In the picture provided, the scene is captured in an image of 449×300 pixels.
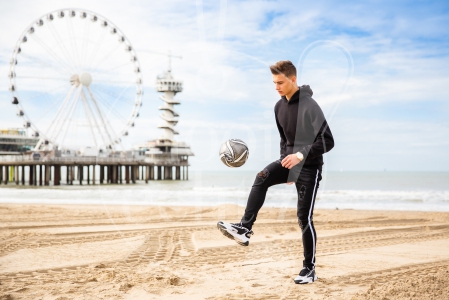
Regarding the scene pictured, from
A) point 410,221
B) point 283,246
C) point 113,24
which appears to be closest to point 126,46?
point 113,24

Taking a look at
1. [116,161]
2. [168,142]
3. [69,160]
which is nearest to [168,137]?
[168,142]

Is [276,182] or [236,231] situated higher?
[276,182]

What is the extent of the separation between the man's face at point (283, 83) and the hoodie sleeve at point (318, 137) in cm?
31

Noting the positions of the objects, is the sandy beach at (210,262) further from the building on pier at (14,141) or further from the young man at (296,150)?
the building on pier at (14,141)

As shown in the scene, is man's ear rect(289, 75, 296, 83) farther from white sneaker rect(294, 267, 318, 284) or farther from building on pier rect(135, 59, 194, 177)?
building on pier rect(135, 59, 194, 177)

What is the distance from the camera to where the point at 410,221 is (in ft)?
37.1

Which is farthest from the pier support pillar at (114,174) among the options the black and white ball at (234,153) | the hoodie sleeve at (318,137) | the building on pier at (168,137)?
the hoodie sleeve at (318,137)

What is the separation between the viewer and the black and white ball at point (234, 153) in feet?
14.9

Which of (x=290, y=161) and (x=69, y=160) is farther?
(x=69, y=160)

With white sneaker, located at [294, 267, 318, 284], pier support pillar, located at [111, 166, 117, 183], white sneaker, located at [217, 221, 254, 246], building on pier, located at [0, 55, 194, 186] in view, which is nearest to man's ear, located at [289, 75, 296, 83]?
white sneaker, located at [217, 221, 254, 246]

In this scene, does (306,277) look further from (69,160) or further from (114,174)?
(114,174)

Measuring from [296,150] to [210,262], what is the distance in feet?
6.88

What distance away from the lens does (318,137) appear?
397 cm

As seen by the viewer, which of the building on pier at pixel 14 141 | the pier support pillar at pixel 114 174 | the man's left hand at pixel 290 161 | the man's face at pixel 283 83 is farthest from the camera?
the building on pier at pixel 14 141
